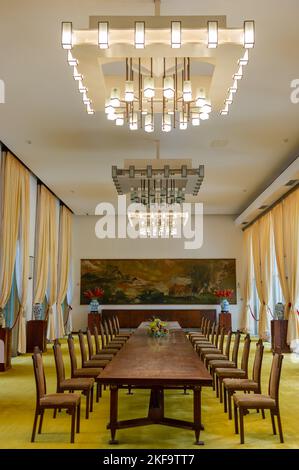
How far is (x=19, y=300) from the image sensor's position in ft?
39.4

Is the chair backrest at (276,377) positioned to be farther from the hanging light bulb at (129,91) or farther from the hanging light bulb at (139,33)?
the hanging light bulb at (139,33)

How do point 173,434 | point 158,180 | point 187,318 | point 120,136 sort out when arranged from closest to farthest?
point 173,434
point 158,180
point 120,136
point 187,318

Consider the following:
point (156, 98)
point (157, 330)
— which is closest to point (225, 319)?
point (157, 330)

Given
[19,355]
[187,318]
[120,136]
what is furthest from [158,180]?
[187,318]

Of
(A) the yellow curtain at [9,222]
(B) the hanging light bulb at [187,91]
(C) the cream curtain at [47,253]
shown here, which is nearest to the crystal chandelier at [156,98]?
(B) the hanging light bulb at [187,91]

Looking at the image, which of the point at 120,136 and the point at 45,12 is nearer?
the point at 45,12

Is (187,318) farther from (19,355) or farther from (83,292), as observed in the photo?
(19,355)

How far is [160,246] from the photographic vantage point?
19578 mm

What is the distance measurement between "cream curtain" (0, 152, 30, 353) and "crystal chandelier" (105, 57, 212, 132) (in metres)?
5.68

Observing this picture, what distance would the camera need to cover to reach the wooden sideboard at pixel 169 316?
18938 mm

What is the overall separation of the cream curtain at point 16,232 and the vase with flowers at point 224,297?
332 inches

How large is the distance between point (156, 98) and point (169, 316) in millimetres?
14018

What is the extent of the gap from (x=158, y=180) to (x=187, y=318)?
10944 mm

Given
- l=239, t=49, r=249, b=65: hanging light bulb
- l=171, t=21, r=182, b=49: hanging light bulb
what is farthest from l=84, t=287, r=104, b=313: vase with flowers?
l=171, t=21, r=182, b=49: hanging light bulb
